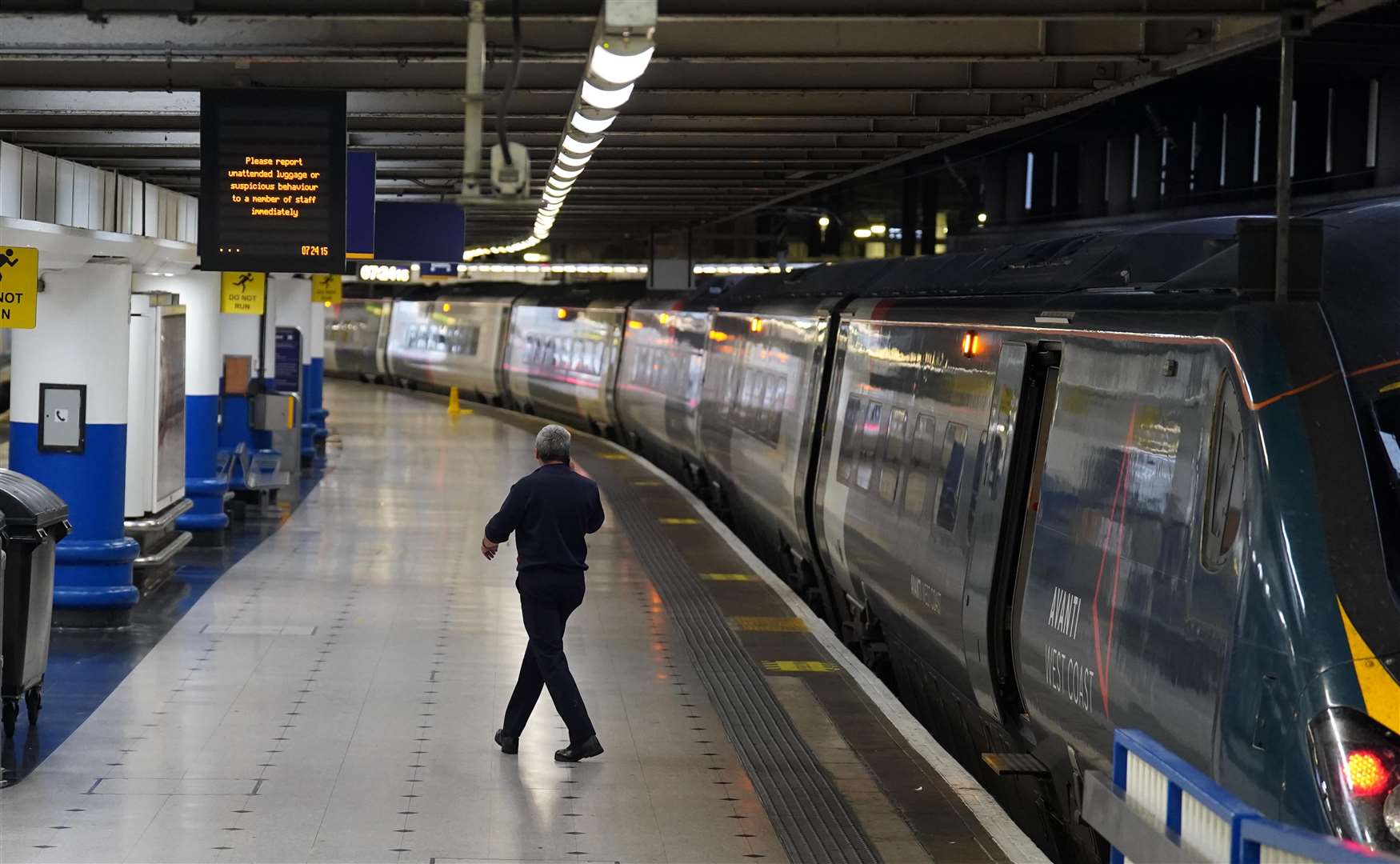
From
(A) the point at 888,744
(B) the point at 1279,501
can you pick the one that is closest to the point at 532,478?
(A) the point at 888,744

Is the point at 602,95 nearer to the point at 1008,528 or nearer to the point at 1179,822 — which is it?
the point at 1008,528

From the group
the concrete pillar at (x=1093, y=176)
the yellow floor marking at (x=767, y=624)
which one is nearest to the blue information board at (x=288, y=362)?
the yellow floor marking at (x=767, y=624)

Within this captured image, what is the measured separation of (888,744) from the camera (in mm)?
9188

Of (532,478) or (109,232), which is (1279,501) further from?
(109,232)

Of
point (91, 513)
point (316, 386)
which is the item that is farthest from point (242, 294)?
point (316, 386)

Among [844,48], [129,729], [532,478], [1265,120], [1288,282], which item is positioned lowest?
[129,729]

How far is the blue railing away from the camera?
3.79 m

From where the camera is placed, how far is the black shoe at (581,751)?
880cm

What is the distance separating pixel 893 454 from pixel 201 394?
8.85 meters

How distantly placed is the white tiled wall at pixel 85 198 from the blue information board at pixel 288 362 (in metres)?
8.33

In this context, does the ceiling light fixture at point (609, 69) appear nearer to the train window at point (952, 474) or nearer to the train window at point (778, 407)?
the train window at point (952, 474)

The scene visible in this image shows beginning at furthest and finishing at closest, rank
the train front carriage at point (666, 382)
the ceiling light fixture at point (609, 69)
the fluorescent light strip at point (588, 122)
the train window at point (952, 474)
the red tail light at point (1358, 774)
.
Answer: the train front carriage at point (666, 382) → the fluorescent light strip at point (588, 122) → the train window at point (952, 474) → the ceiling light fixture at point (609, 69) → the red tail light at point (1358, 774)

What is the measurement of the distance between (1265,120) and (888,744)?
27.4m

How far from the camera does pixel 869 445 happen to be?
11.7 meters
